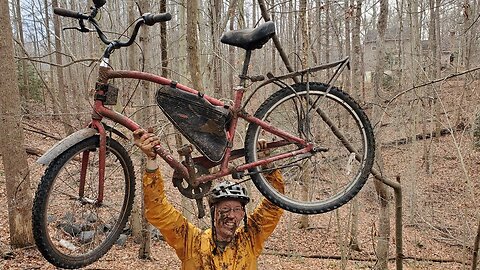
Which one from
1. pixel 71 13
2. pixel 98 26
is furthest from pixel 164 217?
pixel 71 13

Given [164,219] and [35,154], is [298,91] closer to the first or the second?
[164,219]

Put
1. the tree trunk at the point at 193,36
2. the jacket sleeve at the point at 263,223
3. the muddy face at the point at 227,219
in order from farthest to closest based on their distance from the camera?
the tree trunk at the point at 193,36 → the jacket sleeve at the point at 263,223 → the muddy face at the point at 227,219

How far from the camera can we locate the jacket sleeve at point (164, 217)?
2.56 m

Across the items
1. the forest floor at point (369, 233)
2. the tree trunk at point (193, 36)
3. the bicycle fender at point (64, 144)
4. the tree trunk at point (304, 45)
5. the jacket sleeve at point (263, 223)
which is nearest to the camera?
the bicycle fender at point (64, 144)

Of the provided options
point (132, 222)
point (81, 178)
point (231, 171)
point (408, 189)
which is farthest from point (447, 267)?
point (81, 178)

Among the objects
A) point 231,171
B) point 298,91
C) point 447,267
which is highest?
point 298,91

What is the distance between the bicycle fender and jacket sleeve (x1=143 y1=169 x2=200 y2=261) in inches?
15.5

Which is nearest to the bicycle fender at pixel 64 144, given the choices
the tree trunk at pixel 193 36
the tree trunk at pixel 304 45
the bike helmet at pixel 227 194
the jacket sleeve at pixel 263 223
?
the bike helmet at pixel 227 194

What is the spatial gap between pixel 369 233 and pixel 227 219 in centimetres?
876

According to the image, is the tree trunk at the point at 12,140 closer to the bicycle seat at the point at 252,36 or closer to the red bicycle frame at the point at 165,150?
the red bicycle frame at the point at 165,150

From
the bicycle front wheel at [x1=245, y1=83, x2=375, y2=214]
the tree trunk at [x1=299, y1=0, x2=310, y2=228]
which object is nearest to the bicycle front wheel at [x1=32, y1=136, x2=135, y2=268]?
the bicycle front wheel at [x1=245, y1=83, x2=375, y2=214]

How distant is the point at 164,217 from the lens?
2693 mm

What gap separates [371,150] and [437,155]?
14636 millimetres

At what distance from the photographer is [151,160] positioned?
2475 mm
